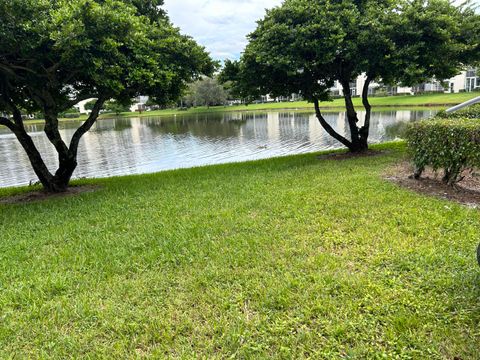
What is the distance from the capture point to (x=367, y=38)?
7.94m

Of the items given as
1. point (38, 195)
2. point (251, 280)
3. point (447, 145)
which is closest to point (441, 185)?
point (447, 145)

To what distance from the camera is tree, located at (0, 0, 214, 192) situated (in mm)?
5578

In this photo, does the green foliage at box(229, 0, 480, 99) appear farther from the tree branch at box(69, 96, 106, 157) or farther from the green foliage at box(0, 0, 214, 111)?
the tree branch at box(69, 96, 106, 157)

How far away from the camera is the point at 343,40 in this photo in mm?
8172

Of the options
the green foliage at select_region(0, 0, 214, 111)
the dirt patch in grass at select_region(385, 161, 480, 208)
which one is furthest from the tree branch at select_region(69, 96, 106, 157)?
the dirt patch in grass at select_region(385, 161, 480, 208)

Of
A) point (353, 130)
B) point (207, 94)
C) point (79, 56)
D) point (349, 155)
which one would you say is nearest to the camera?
point (79, 56)

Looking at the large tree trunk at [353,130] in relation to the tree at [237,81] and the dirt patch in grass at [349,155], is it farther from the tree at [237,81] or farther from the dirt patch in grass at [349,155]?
the tree at [237,81]

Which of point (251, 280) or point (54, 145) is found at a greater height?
point (54, 145)

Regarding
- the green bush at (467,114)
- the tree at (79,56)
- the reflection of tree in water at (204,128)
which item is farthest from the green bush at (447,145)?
the reflection of tree in water at (204,128)

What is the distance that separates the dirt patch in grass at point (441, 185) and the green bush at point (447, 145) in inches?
6.0

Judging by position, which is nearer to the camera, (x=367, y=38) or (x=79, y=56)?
(x=79, y=56)

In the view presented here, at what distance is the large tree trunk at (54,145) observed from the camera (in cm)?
770

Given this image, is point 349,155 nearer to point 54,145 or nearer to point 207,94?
point 54,145

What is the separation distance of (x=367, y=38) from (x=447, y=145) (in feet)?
12.5
